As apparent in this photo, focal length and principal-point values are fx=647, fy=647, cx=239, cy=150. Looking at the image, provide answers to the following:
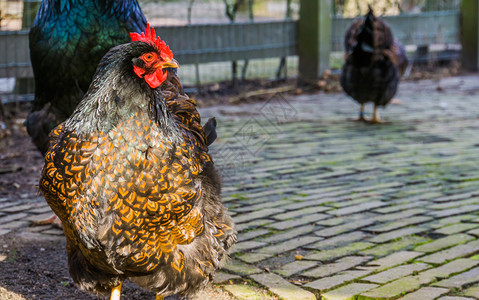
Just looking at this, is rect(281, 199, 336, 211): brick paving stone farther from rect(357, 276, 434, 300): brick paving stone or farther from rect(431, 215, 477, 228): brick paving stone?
rect(357, 276, 434, 300): brick paving stone

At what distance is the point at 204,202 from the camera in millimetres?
3447

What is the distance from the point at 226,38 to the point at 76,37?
6.08 metres

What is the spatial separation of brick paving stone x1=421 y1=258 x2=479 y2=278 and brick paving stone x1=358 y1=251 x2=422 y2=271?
0.22 meters

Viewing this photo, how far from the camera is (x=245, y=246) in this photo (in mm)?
4324

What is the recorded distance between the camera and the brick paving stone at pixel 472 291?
354cm

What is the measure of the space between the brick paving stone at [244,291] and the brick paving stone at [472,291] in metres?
1.13

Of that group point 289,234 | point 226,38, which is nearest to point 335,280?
point 289,234

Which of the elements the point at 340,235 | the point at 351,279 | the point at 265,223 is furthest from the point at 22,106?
the point at 351,279

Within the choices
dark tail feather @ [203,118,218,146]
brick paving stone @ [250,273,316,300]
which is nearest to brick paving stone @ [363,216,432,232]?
brick paving stone @ [250,273,316,300]

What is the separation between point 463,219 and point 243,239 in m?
1.66

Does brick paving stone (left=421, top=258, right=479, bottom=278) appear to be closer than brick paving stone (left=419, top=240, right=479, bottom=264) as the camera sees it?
Yes

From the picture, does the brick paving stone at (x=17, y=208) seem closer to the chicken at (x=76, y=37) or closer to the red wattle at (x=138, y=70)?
the chicken at (x=76, y=37)

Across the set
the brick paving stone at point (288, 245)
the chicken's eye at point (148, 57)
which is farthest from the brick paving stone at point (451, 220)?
the chicken's eye at point (148, 57)

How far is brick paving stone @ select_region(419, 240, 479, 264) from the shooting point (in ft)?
13.3
